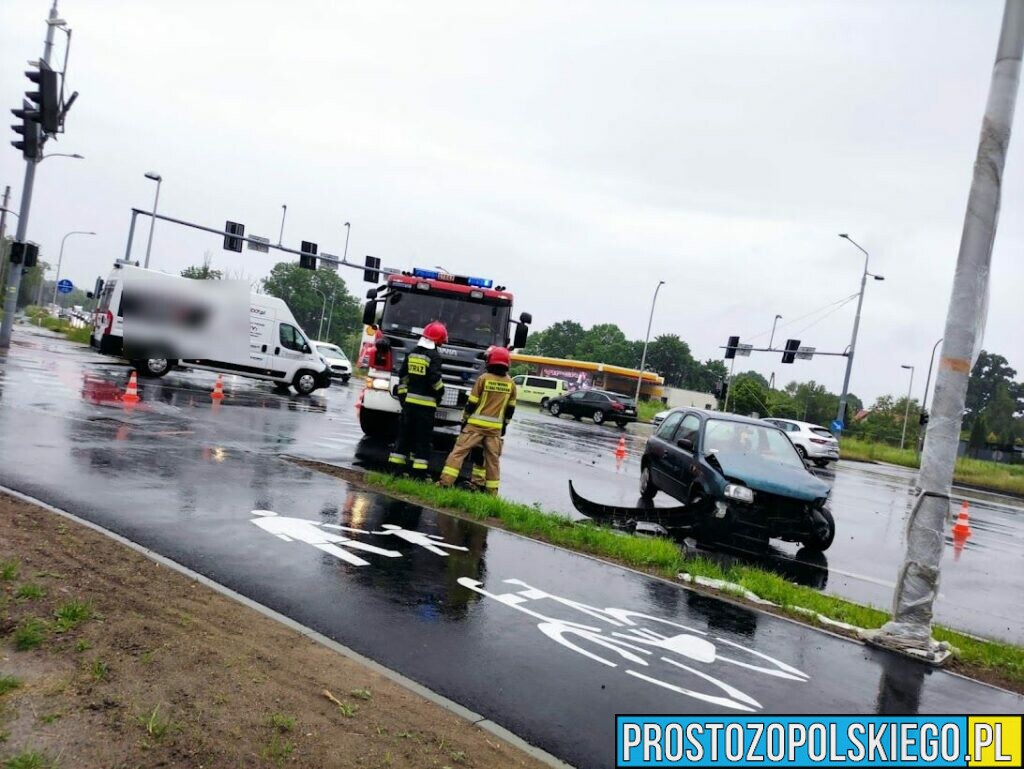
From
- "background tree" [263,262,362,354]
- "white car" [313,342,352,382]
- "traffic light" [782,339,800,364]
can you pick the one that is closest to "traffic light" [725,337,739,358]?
"traffic light" [782,339,800,364]

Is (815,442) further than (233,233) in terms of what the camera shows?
No

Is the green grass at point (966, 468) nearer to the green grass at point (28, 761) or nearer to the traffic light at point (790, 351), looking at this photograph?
the traffic light at point (790, 351)

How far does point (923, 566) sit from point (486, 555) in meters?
3.62

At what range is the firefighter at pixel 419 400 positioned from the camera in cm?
990

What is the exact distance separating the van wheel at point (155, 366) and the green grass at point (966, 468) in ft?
112

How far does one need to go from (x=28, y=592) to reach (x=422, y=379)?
6.01m

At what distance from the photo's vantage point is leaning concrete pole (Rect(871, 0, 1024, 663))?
6121 millimetres

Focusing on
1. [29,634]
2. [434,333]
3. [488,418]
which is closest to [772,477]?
[488,418]

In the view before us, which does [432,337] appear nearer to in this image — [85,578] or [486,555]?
[486,555]

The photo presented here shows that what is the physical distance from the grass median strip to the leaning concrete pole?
621 millimetres

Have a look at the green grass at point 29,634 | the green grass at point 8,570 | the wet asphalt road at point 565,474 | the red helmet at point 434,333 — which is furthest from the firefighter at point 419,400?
the green grass at point 29,634

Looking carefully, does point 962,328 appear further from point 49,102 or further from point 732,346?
point 732,346

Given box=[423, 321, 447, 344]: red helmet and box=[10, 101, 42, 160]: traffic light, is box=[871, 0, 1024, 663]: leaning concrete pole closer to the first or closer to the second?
A: box=[423, 321, 447, 344]: red helmet

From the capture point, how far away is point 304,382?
23484mm
